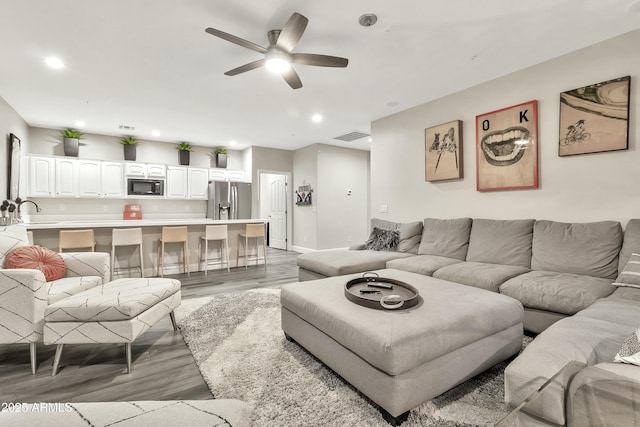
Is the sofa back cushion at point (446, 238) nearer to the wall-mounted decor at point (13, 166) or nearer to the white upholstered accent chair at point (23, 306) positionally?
the white upholstered accent chair at point (23, 306)

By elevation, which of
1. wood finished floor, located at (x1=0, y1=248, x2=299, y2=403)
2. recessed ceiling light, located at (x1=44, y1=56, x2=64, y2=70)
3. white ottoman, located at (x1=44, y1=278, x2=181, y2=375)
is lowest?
wood finished floor, located at (x1=0, y1=248, x2=299, y2=403)

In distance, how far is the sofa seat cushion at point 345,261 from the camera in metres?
3.28

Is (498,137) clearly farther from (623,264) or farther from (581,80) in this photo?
(623,264)

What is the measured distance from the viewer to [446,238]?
12.2 feet

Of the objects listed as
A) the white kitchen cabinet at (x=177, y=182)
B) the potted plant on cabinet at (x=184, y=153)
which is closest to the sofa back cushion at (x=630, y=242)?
the white kitchen cabinet at (x=177, y=182)

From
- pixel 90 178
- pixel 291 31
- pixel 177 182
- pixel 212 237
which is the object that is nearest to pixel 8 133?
pixel 90 178

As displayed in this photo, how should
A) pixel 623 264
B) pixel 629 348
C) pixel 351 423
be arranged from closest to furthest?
pixel 629 348
pixel 351 423
pixel 623 264

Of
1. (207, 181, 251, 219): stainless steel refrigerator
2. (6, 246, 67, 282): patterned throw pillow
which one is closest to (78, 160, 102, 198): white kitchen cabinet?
(207, 181, 251, 219): stainless steel refrigerator

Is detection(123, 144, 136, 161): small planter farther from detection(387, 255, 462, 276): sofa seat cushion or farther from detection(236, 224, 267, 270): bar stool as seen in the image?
detection(387, 255, 462, 276): sofa seat cushion

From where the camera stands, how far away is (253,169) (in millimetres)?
7129

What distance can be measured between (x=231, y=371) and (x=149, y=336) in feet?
3.47

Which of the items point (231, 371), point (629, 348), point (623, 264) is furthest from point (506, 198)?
point (231, 371)

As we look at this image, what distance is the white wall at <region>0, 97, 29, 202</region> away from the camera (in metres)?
4.06

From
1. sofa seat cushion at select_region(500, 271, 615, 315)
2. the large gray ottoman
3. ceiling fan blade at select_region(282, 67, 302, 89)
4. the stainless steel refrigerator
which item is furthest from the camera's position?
the stainless steel refrigerator
